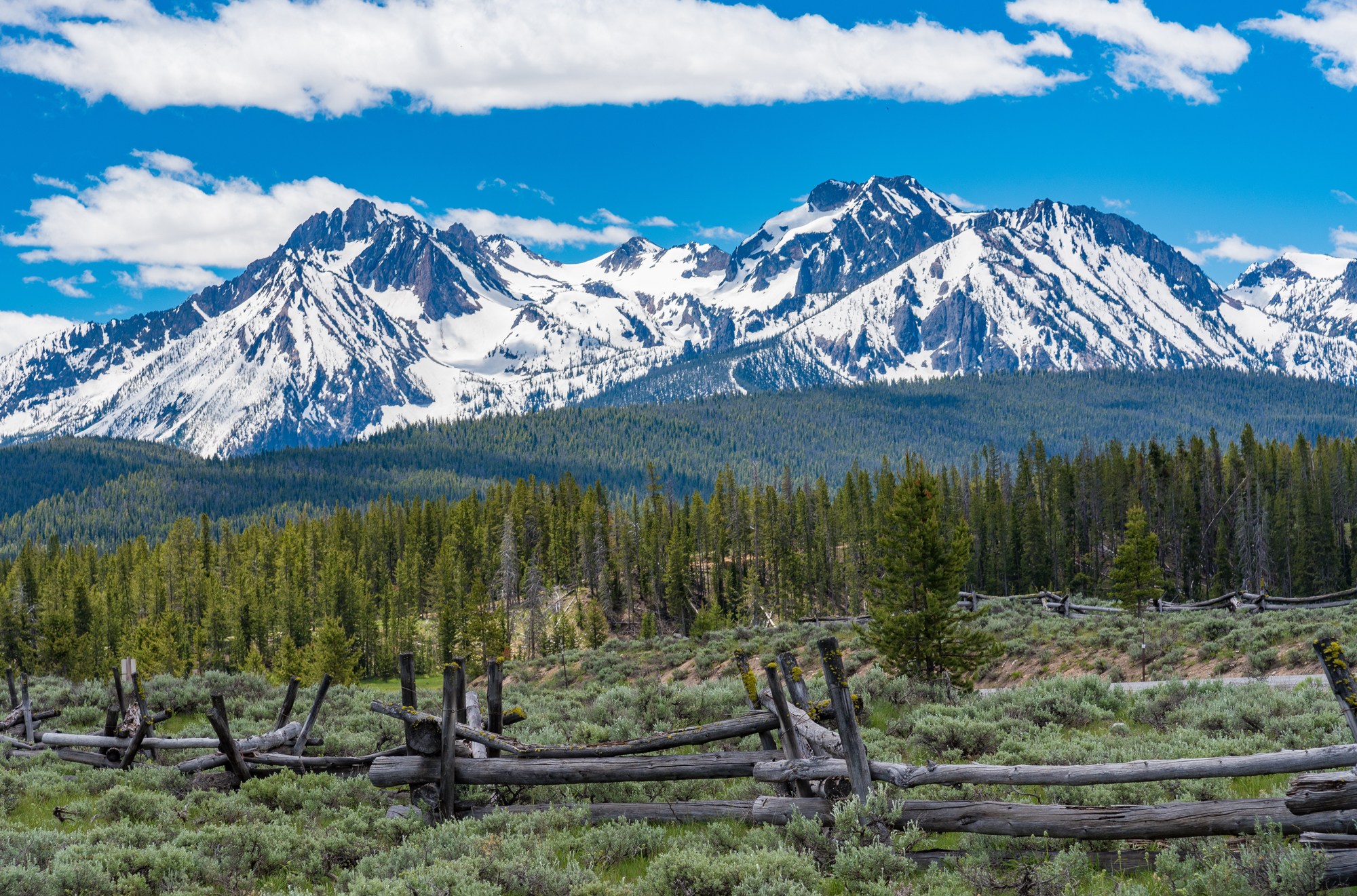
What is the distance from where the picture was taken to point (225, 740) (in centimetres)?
1405

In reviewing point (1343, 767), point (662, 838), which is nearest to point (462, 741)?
point (662, 838)

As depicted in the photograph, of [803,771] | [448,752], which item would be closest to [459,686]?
[448,752]

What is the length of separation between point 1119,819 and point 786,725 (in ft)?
11.0

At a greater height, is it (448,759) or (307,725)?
(448,759)

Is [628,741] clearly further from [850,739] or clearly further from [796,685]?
[850,739]

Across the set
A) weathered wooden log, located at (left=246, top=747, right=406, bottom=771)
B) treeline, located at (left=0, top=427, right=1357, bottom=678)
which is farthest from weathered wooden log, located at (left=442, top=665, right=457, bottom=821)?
treeline, located at (left=0, top=427, right=1357, bottom=678)

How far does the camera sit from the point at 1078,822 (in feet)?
27.3

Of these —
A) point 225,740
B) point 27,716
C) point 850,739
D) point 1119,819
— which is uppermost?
point 850,739

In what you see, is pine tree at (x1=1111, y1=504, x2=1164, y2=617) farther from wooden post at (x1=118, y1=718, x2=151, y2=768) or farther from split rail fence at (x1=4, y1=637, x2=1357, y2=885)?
wooden post at (x1=118, y1=718, x2=151, y2=768)

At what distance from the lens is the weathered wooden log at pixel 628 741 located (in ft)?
35.8

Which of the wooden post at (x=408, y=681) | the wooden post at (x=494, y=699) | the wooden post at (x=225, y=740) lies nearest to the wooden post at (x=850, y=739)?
the wooden post at (x=494, y=699)

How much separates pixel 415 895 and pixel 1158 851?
712 centimetres

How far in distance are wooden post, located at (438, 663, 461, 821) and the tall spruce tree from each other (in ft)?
53.5

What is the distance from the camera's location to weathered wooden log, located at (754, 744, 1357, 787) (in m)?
8.11
